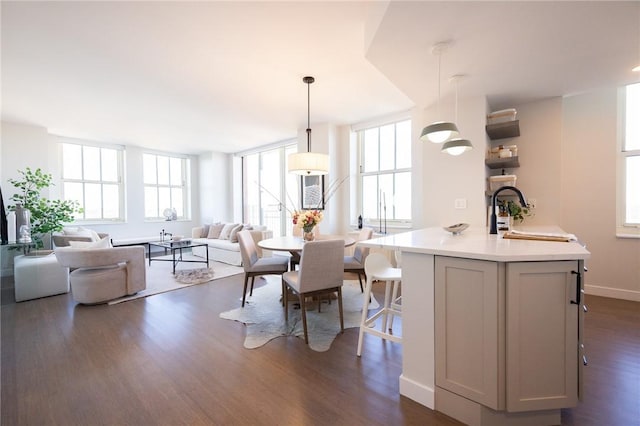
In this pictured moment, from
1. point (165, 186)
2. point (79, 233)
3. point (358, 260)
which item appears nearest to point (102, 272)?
point (79, 233)

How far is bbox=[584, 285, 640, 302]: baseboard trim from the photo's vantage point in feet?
10.5

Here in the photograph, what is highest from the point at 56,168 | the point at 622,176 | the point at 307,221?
the point at 56,168

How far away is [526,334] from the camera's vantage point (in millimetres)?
1385

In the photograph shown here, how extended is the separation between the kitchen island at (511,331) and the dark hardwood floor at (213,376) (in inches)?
10.2

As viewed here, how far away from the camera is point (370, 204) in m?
5.16

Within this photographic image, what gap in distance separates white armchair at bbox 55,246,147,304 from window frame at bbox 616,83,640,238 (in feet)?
20.0

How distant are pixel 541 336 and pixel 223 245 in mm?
5334

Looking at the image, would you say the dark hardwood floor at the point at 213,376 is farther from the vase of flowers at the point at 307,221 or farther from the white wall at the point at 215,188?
the white wall at the point at 215,188

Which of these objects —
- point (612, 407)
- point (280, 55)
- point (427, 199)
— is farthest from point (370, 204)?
point (612, 407)

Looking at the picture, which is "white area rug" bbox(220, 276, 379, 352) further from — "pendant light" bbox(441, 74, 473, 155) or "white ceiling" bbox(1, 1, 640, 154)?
"white ceiling" bbox(1, 1, 640, 154)

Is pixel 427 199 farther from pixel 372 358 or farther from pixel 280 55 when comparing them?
pixel 280 55

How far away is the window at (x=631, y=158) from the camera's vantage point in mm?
3219

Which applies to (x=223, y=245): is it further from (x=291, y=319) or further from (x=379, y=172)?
(x=379, y=172)

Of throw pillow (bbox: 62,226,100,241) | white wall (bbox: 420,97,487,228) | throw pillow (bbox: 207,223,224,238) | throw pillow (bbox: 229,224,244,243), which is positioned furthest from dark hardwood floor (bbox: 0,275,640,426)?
throw pillow (bbox: 207,223,224,238)
